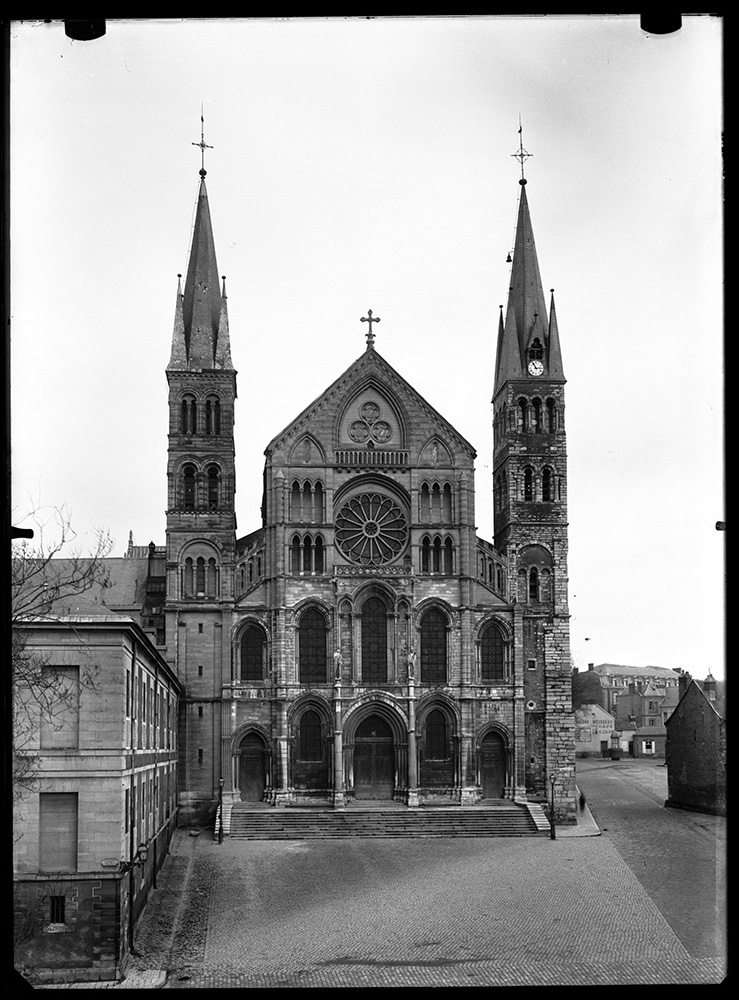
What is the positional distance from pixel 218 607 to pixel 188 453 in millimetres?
6960

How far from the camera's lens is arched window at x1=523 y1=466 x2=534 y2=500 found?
187ft

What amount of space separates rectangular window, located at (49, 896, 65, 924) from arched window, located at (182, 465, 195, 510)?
97.3 ft

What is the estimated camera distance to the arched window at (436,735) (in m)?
54.4

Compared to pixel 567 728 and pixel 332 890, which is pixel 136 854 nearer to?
Result: pixel 332 890

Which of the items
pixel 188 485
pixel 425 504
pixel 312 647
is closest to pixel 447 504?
pixel 425 504

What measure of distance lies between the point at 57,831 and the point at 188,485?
29.4m

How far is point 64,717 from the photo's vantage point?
27625 mm

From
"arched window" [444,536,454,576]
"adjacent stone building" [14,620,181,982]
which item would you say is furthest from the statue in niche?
"adjacent stone building" [14,620,181,982]

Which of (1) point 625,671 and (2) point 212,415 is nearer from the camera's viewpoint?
(2) point 212,415

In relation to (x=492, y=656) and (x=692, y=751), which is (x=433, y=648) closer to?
(x=492, y=656)

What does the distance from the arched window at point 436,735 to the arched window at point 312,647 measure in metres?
5.02

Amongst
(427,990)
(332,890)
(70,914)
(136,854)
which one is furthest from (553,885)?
(427,990)

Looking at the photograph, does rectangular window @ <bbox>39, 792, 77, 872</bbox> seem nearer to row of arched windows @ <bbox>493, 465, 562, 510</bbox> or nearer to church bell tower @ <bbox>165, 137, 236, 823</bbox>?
church bell tower @ <bbox>165, 137, 236, 823</bbox>

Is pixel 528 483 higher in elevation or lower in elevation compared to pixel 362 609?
higher
